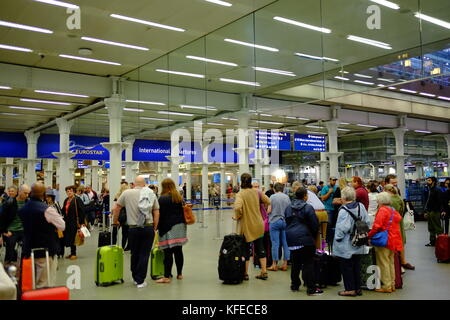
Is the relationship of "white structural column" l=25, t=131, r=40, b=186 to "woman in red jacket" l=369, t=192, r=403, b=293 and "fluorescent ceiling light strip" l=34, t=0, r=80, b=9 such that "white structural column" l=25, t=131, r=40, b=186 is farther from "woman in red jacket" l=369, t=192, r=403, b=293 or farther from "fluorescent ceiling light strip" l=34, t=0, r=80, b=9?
"woman in red jacket" l=369, t=192, r=403, b=293

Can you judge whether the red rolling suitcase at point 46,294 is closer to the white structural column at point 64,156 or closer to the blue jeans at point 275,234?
the blue jeans at point 275,234

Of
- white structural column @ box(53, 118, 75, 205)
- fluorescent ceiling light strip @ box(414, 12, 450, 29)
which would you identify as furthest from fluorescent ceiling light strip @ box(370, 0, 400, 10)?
white structural column @ box(53, 118, 75, 205)

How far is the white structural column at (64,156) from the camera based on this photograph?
18.4 metres

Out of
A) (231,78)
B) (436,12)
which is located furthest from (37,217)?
(231,78)

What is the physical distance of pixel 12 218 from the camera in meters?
6.98

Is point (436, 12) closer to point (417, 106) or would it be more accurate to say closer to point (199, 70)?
point (417, 106)

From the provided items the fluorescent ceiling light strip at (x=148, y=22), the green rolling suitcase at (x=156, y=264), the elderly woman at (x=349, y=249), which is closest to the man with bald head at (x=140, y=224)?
the green rolling suitcase at (x=156, y=264)

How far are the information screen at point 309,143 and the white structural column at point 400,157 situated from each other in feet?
10.4

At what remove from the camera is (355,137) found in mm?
19438

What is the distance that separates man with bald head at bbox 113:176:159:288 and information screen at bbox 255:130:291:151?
7.34 meters

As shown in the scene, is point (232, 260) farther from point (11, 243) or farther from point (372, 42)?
point (372, 42)

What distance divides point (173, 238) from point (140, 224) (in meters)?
0.58
